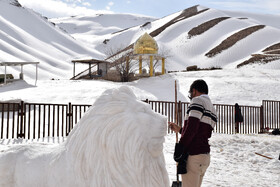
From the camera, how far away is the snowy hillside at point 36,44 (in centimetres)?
4759

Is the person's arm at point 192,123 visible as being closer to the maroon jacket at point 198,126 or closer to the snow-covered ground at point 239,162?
the maroon jacket at point 198,126

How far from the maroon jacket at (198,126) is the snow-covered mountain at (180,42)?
33290 mm

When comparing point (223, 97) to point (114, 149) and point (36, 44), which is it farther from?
point (36, 44)

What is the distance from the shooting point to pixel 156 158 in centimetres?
189

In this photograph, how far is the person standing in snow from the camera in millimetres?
2900

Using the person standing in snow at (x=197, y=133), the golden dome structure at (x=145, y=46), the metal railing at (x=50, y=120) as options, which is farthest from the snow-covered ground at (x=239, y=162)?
the golden dome structure at (x=145, y=46)

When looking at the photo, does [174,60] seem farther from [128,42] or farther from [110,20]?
[110,20]

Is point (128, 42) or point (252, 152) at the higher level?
point (128, 42)

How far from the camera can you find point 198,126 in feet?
9.60

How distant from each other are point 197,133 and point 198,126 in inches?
5.5

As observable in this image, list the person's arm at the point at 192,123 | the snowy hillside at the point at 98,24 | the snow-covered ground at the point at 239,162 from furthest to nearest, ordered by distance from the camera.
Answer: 1. the snowy hillside at the point at 98,24
2. the snow-covered ground at the point at 239,162
3. the person's arm at the point at 192,123

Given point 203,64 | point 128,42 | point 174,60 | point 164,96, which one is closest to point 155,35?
point 128,42

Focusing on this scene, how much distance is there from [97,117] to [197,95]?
5.59ft

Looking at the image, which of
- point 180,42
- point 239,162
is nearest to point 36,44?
point 180,42
